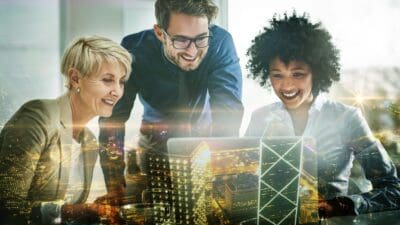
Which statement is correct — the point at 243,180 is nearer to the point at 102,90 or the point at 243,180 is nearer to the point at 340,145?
the point at 340,145

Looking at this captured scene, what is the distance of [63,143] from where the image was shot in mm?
2709

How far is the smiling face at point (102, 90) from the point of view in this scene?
107 inches

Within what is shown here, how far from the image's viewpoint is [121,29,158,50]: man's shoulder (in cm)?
277

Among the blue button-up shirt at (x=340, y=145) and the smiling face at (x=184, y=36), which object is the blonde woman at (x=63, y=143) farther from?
the blue button-up shirt at (x=340, y=145)

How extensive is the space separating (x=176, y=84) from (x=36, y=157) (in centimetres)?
93

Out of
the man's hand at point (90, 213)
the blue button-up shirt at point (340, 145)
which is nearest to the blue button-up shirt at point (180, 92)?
the blue button-up shirt at point (340, 145)

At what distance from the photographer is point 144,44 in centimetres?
280

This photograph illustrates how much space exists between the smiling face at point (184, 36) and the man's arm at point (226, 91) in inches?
5.3

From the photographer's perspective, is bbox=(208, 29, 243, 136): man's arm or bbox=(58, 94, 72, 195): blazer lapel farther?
bbox=(208, 29, 243, 136): man's arm

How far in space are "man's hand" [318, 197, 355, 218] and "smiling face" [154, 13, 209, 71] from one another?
128cm

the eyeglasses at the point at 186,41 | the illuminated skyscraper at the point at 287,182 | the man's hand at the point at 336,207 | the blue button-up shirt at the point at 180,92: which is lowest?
the man's hand at the point at 336,207

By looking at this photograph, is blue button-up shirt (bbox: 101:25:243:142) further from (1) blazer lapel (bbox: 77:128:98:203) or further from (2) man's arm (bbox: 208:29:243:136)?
(1) blazer lapel (bbox: 77:128:98:203)

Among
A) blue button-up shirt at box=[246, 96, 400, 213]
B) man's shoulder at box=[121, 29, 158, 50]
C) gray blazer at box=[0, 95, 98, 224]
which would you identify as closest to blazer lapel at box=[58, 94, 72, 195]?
gray blazer at box=[0, 95, 98, 224]

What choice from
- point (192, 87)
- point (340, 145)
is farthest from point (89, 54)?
point (340, 145)
